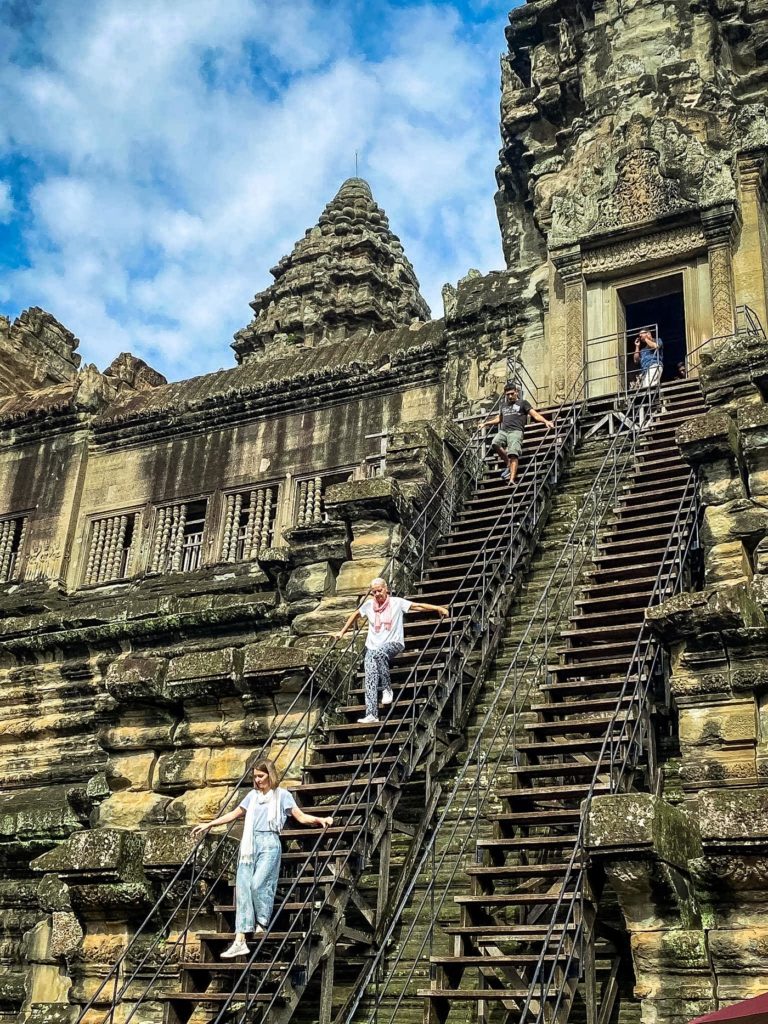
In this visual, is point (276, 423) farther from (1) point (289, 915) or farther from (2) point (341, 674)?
(1) point (289, 915)

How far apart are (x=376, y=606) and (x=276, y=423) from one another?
8.78m

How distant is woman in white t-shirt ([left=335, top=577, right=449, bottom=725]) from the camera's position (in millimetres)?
9680

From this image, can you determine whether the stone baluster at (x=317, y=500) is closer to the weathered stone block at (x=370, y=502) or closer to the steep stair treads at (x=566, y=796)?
the weathered stone block at (x=370, y=502)

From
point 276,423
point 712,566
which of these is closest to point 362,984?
point 712,566

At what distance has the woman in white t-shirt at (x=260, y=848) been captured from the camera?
26.3 ft

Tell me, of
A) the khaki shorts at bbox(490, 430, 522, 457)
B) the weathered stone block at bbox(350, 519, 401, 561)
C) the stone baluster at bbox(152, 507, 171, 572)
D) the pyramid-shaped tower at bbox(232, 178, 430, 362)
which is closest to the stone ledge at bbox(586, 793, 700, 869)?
the weathered stone block at bbox(350, 519, 401, 561)

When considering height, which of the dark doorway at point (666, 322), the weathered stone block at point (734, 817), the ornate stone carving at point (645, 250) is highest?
the dark doorway at point (666, 322)

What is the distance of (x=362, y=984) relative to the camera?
26.2 ft

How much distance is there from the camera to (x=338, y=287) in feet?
102

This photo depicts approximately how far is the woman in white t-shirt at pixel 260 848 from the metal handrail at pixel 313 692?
1.29ft

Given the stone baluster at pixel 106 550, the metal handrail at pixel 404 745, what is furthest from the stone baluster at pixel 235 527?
the metal handrail at pixel 404 745

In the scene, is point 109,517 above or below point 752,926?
above

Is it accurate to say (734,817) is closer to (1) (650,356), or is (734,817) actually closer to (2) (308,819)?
(2) (308,819)

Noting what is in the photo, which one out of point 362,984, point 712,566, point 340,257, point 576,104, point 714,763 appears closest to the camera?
point 362,984
